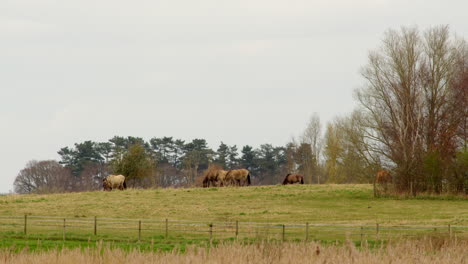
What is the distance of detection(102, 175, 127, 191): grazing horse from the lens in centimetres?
7350

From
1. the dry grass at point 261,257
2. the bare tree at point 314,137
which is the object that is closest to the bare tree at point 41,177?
the bare tree at point 314,137

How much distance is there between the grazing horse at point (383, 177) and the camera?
206ft

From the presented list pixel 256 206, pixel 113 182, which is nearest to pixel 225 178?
pixel 113 182

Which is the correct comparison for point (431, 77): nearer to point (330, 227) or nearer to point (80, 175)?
point (330, 227)

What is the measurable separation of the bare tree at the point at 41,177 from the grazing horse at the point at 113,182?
52871 millimetres

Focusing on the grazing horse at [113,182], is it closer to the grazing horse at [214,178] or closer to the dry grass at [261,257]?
the grazing horse at [214,178]

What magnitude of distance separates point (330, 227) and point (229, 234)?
506cm

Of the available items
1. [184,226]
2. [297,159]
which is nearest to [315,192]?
[184,226]

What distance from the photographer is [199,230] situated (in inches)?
1574

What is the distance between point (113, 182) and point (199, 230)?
3540 centimetres

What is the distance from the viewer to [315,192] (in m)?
63.3

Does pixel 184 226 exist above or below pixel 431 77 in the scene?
below

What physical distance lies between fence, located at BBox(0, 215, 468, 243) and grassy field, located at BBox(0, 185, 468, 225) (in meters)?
4.53

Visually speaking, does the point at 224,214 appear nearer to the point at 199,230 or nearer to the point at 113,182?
the point at 199,230
